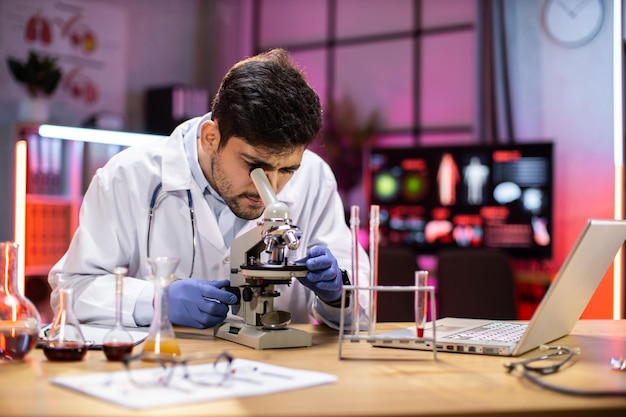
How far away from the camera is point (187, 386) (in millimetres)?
1164

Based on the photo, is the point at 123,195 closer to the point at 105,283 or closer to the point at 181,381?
the point at 105,283

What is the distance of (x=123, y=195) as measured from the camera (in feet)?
7.08

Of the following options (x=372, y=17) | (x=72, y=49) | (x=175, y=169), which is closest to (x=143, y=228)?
(x=175, y=169)

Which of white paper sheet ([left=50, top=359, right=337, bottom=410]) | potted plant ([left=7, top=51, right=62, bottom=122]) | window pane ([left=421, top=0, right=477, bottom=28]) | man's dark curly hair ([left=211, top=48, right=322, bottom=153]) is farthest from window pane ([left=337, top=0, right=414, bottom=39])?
white paper sheet ([left=50, top=359, right=337, bottom=410])

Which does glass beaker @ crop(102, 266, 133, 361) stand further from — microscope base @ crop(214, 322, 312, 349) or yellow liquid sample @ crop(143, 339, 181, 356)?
microscope base @ crop(214, 322, 312, 349)

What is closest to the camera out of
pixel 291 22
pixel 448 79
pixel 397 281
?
pixel 397 281

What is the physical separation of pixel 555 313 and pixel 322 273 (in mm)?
520

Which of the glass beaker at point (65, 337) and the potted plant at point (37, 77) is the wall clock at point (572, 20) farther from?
the glass beaker at point (65, 337)

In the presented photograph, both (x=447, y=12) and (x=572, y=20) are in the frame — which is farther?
(x=447, y=12)

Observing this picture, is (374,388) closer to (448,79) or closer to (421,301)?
(421,301)

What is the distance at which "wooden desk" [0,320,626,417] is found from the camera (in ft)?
3.44

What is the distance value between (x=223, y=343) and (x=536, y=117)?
4.14m

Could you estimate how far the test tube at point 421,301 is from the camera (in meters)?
1.57

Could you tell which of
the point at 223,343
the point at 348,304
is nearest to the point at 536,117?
the point at 348,304
